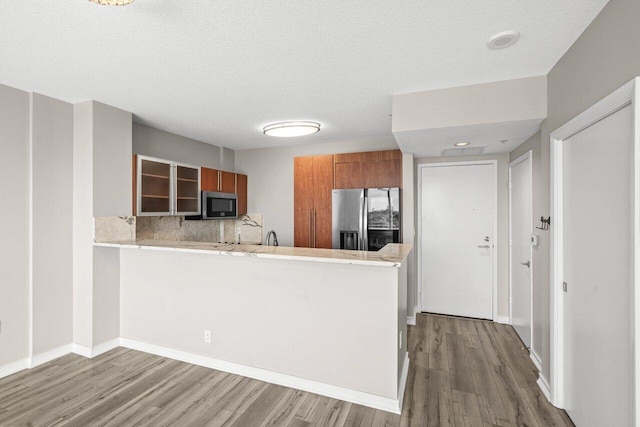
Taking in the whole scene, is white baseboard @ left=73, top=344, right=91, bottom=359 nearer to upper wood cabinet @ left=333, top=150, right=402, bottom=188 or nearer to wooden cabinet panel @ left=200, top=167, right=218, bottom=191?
wooden cabinet panel @ left=200, top=167, right=218, bottom=191

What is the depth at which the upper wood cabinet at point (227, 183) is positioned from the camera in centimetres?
434

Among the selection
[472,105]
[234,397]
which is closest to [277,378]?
[234,397]

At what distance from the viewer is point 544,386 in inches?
95.9

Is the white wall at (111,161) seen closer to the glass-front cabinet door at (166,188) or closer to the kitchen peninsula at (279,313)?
the glass-front cabinet door at (166,188)

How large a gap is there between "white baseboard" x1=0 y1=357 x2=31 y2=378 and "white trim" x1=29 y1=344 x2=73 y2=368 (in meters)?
0.04

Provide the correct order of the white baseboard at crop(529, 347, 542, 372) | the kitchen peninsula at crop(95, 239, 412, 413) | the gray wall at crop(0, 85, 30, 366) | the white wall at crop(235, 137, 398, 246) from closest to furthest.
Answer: the kitchen peninsula at crop(95, 239, 412, 413)
the gray wall at crop(0, 85, 30, 366)
the white baseboard at crop(529, 347, 542, 372)
the white wall at crop(235, 137, 398, 246)

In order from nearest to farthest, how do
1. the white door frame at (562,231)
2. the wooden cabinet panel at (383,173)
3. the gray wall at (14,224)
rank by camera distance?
the white door frame at (562,231) → the gray wall at (14,224) → the wooden cabinet panel at (383,173)

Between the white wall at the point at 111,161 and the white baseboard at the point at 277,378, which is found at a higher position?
the white wall at the point at 111,161

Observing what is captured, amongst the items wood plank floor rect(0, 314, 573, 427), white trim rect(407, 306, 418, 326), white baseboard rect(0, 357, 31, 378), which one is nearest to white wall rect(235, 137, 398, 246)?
white trim rect(407, 306, 418, 326)

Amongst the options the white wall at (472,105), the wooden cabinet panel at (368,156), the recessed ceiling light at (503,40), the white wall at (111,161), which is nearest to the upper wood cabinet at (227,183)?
the white wall at (111,161)

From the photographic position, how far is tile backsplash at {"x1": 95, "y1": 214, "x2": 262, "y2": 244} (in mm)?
3119

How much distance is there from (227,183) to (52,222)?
222 centimetres

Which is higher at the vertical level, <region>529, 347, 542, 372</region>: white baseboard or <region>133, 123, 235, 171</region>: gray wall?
<region>133, 123, 235, 171</region>: gray wall

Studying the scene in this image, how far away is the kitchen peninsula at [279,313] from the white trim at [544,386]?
1.01m
